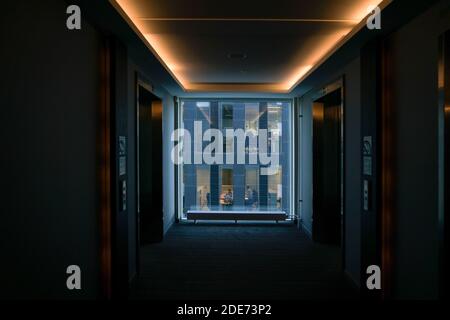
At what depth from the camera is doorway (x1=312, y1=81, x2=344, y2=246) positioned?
21.1 ft

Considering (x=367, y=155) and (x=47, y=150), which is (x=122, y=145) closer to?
(x=47, y=150)

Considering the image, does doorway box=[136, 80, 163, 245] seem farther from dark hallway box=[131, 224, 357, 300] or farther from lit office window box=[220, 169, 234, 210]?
lit office window box=[220, 169, 234, 210]

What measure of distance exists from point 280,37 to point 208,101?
13.7 feet

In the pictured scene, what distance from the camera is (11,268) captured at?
2.05m

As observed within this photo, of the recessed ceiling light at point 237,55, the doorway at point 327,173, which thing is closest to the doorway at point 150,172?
the recessed ceiling light at point 237,55

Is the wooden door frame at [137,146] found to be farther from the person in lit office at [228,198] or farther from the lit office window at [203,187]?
the person in lit office at [228,198]

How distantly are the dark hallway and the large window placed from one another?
145 centimetres

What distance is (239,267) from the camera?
5.07 metres

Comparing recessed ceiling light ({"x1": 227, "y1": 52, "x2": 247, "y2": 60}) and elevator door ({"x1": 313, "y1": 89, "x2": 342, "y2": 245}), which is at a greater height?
recessed ceiling light ({"x1": 227, "y1": 52, "x2": 247, "y2": 60})

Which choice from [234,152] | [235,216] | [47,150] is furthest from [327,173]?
[47,150]

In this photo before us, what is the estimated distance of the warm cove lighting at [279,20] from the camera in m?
3.12

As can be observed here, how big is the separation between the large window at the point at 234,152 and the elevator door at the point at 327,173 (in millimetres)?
1598

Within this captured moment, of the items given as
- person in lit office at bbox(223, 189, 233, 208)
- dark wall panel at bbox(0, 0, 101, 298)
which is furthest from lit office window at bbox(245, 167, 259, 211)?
dark wall panel at bbox(0, 0, 101, 298)
